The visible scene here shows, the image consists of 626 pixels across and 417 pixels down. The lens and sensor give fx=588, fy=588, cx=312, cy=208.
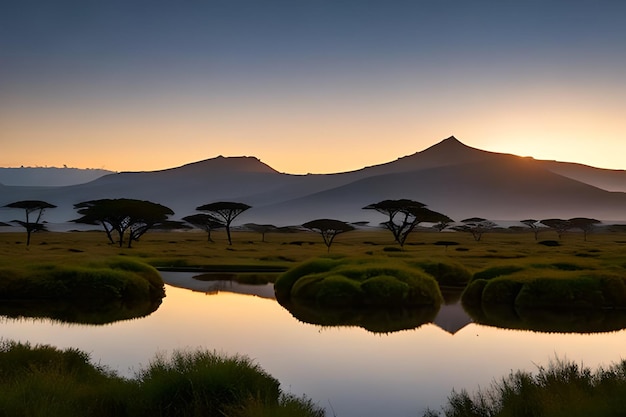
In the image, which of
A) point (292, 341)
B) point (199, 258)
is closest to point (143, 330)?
point (292, 341)

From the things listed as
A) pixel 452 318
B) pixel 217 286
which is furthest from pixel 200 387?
pixel 217 286

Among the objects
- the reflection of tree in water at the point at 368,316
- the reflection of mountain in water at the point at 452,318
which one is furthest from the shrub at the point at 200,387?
the reflection of mountain in water at the point at 452,318

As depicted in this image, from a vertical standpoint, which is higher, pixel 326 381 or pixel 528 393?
pixel 528 393

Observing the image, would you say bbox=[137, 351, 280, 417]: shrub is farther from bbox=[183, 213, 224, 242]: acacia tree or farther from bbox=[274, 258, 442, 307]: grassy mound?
bbox=[183, 213, 224, 242]: acacia tree

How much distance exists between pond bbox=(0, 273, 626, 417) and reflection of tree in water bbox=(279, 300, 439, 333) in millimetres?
748

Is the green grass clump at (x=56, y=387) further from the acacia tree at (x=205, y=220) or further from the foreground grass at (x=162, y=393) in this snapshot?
the acacia tree at (x=205, y=220)

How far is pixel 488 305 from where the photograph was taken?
35.8 metres

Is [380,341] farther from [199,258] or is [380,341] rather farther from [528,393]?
[199,258]

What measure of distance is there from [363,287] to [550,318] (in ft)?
35.7

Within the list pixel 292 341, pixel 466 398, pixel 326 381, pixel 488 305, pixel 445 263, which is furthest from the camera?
pixel 445 263

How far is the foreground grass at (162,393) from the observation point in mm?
11945

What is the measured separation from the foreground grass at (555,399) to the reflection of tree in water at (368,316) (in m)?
13.1

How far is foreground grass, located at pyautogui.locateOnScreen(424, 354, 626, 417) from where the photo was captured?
35.2 ft

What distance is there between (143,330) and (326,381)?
38.0ft
